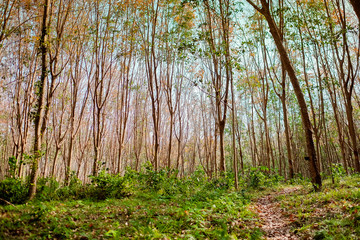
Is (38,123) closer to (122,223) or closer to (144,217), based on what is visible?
(122,223)

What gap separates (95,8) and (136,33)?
2125mm

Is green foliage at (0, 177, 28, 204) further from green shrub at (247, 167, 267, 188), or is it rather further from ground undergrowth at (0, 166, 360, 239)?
green shrub at (247, 167, 267, 188)

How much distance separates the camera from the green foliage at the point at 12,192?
13.4ft

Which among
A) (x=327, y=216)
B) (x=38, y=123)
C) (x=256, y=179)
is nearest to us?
(x=327, y=216)

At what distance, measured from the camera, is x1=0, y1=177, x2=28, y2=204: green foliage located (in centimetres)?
408

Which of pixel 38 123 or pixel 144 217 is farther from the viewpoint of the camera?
pixel 38 123

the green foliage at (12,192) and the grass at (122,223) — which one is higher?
the green foliage at (12,192)

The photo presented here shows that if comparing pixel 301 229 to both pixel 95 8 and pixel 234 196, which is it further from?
pixel 95 8

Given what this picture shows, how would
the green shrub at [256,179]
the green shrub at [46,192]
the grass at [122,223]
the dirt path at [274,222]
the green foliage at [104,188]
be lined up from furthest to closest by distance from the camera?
1. the green shrub at [256,179]
2. the green foliage at [104,188]
3. the green shrub at [46,192]
4. the dirt path at [274,222]
5. the grass at [122,223]

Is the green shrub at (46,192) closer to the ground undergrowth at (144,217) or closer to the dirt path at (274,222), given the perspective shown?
the ground undergrowth at (144,217)

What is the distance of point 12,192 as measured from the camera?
13.6 feet

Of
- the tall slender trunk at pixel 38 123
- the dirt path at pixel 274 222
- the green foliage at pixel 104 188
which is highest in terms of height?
the tall slender trunk at pixel 38 123

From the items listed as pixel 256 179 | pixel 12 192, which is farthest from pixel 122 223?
Answer: pixel 256 179

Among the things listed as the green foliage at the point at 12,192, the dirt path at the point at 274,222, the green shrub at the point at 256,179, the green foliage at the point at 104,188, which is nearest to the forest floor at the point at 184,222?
the dirt path at the point at 274,222
